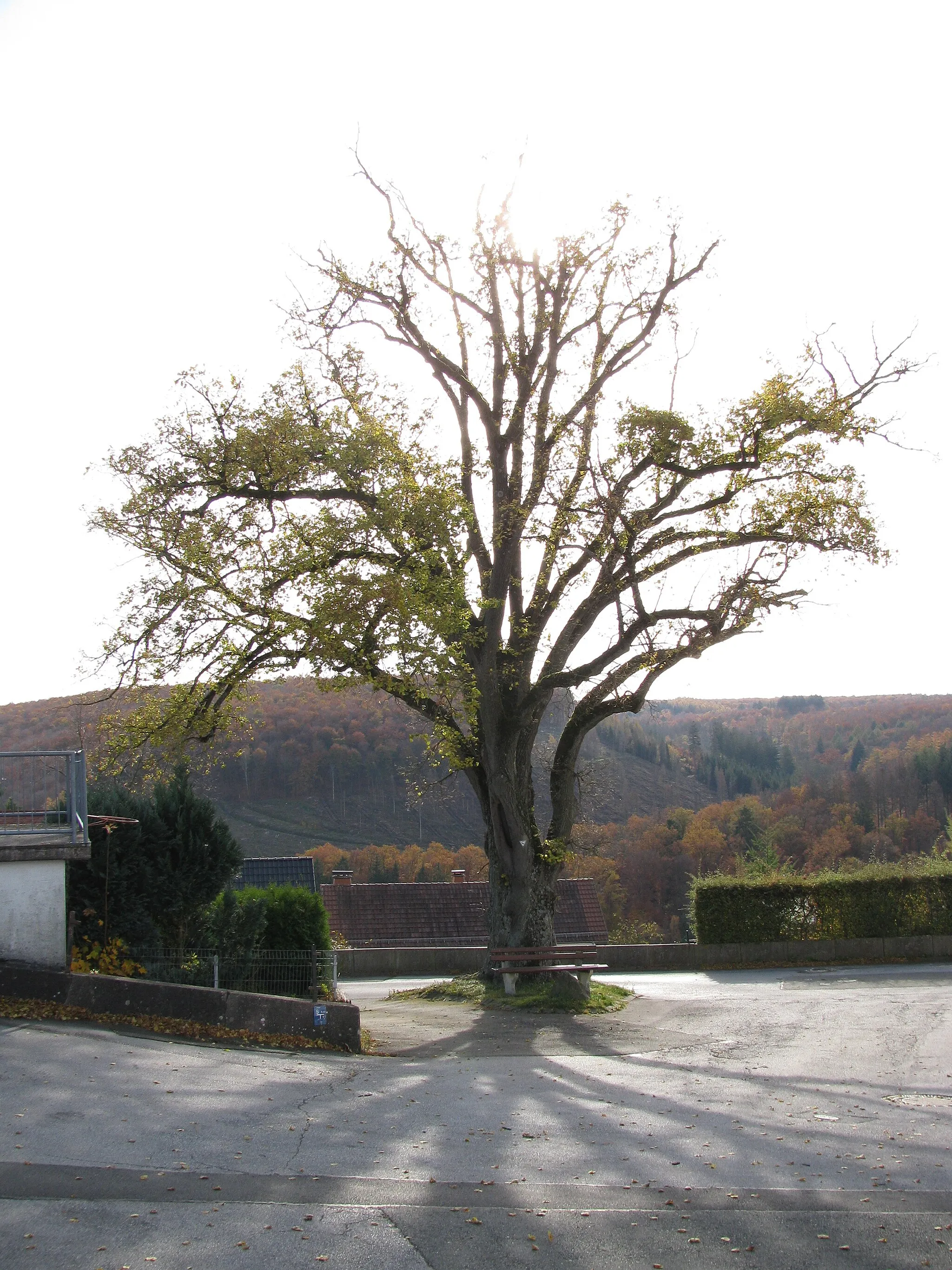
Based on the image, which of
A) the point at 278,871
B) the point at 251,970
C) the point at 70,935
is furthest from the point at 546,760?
the point at 278,871

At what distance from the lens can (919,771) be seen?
4011 inches

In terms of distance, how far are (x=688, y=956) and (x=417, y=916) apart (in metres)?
12.4

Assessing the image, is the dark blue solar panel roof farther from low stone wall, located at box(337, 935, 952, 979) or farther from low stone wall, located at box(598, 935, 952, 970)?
low stone wall, located at box(598, 935, 952, 970)

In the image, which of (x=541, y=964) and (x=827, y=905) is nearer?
(x=541, y=964)

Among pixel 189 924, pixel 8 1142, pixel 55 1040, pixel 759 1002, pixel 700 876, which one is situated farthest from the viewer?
pixel 700 876

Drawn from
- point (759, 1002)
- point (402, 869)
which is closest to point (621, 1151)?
point (759, 1002)

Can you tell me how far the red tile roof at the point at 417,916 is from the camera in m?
34.3

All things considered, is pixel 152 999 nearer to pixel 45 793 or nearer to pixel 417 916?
pixel 45 793

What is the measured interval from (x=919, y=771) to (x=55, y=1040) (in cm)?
10233

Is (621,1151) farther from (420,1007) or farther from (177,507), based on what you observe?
(177,507)

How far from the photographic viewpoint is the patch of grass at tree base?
53.5 ft

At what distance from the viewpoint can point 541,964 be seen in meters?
18.4

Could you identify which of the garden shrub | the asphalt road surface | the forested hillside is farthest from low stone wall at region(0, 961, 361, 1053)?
the forested hillside

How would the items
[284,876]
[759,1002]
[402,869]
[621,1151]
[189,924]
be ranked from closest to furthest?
[621,1151] < [189,924] < [759,1002] < [284,876] < [402,869]
